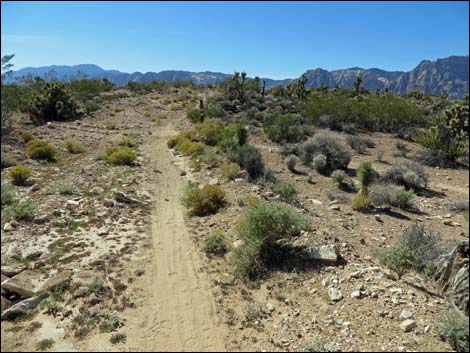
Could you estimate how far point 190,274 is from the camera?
705cm

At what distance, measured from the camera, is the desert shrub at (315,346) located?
473cm

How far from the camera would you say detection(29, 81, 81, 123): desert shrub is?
926 inches

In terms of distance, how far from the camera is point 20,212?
8508 millimetres

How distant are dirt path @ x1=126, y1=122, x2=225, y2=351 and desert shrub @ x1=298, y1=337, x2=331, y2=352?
1193 mm

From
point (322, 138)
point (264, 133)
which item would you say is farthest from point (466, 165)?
point (264, 133)

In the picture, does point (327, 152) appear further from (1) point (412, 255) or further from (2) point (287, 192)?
(1) point (412, 255)

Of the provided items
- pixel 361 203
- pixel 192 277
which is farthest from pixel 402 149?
pixel 192 277

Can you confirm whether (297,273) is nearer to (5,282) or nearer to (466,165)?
(5,282)

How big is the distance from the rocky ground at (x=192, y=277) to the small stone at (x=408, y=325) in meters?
0.01

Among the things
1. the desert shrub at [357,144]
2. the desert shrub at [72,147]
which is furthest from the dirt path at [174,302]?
the desert shrub at [357,144]

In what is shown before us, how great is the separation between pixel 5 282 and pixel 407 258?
7.41m

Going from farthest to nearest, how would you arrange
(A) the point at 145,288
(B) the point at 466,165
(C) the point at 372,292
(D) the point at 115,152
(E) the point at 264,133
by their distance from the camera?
(E) the point at 264,133
(B) the point at 466,165
(D) the point at 115,152
(A) the point at 145,288
(C) the point at 372,292

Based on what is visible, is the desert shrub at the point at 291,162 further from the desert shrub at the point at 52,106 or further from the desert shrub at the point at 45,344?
the desert shrub at the point at 52,106

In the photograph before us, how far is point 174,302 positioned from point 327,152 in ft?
36.9
